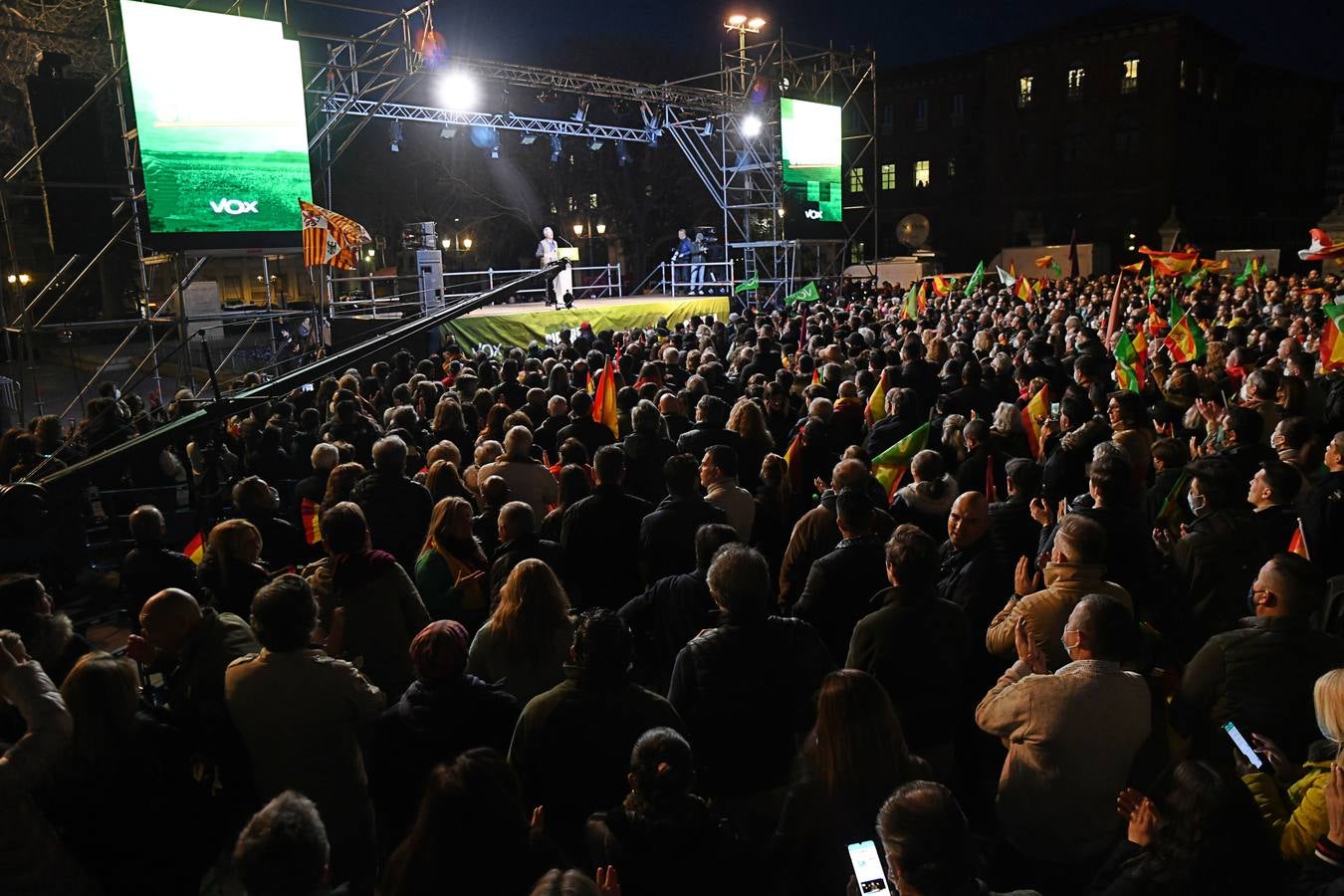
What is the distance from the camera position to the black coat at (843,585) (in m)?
3.97

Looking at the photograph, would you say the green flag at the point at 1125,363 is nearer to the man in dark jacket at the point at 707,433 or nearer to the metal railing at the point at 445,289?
the man in dark jacket at the point at 707,433

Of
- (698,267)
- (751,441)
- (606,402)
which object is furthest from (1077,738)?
(698,267)

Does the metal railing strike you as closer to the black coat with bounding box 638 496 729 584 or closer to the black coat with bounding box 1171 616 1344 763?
the black coat with bounding box 638 496 729 584

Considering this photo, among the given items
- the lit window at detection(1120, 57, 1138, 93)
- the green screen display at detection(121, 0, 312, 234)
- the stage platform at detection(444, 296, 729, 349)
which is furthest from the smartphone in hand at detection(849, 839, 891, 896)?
the lit window at detection(1120, 57, 1138, 93)

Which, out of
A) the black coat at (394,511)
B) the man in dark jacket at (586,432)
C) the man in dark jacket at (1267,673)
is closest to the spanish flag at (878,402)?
the man in dark jacket at (586,432)

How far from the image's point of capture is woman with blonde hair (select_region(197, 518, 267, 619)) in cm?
416

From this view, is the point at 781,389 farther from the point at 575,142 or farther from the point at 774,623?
the point at 575,142

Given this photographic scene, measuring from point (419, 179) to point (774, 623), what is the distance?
39198 millimetres

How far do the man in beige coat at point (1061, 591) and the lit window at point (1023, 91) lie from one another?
156ft

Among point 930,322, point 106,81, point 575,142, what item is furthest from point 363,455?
point 575,142

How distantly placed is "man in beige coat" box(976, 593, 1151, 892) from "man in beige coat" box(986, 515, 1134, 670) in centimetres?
44

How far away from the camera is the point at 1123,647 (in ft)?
9.20

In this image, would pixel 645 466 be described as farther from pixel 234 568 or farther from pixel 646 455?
pixel 234 568

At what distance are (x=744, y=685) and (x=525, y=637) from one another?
2.99ft
